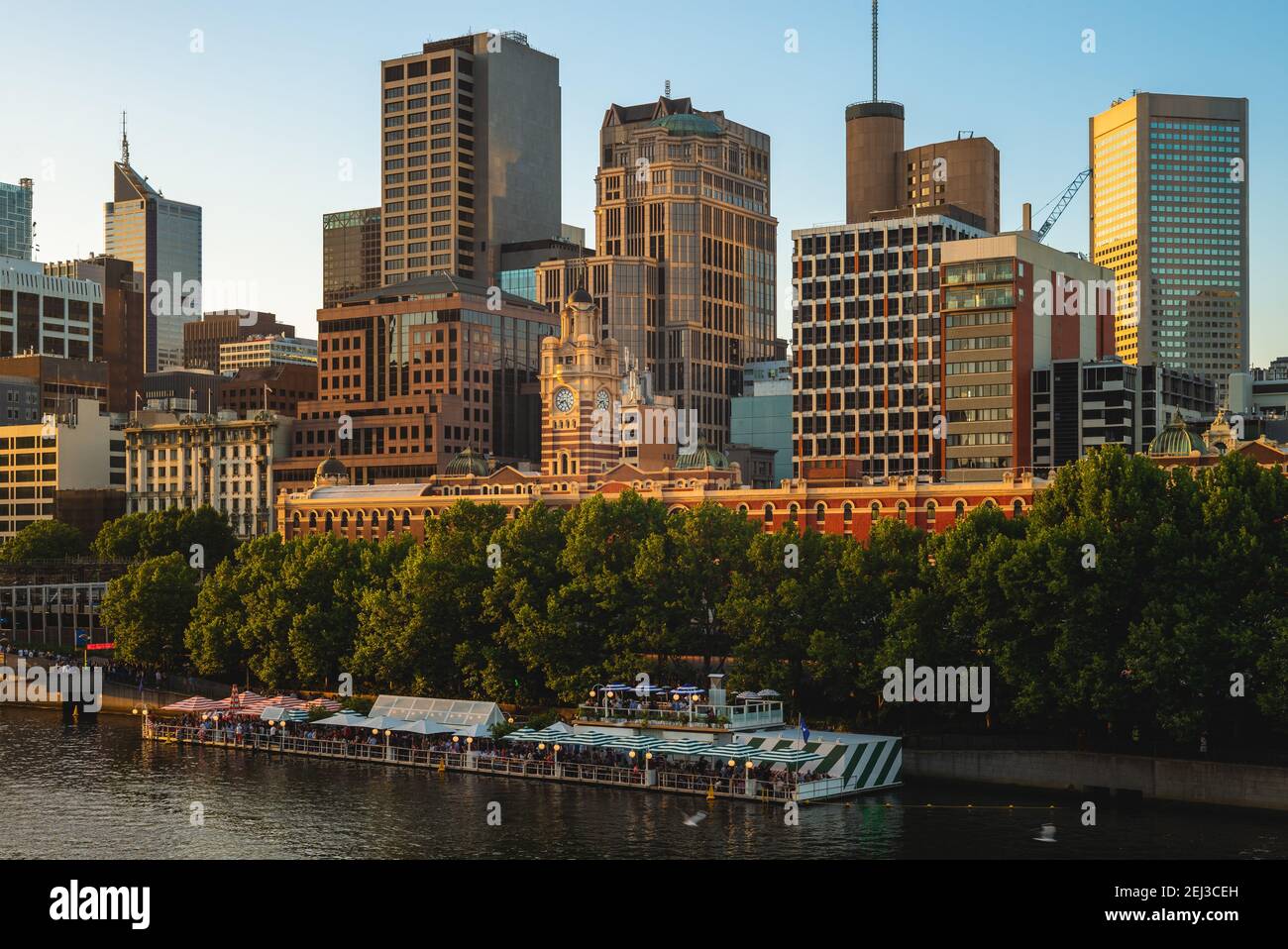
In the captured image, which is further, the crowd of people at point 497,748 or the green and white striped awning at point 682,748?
the green and white striped awning at point 682,748

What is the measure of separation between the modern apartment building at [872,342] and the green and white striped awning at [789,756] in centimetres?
9503

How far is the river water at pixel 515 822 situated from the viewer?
7338 centimetres

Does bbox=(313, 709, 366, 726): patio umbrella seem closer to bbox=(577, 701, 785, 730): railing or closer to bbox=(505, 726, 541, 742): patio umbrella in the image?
bbox=(505, 726, 541, 742): patio umbrella

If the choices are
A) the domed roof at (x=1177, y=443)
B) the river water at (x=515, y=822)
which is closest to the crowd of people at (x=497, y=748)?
the river water at (x=515, y=822)

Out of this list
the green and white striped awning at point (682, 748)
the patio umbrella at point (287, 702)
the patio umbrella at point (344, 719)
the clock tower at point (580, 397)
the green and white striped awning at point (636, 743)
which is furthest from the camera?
the clock tower at point (580, 397)

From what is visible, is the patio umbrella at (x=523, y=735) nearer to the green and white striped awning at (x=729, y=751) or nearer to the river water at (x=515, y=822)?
the river water at (x=515, y=822)

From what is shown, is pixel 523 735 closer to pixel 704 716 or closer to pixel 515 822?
pixel 704 716

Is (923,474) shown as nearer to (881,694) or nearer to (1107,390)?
(1107,390)

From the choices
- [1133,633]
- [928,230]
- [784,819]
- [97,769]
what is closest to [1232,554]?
[1133,633]

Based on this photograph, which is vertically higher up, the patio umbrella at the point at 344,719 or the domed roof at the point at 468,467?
the domed roof at the point at 468,467

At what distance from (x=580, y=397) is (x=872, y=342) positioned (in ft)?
119

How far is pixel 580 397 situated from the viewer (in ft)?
562

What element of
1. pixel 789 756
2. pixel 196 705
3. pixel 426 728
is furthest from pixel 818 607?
pixel 196 705
